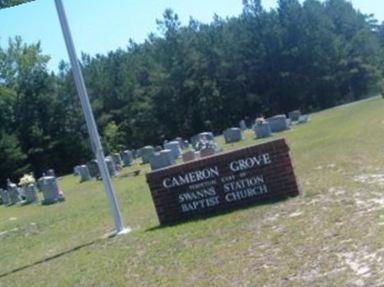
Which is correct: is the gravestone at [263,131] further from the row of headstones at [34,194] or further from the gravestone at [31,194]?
the gravestone at [31,194]

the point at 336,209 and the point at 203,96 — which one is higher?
the point at 203,96

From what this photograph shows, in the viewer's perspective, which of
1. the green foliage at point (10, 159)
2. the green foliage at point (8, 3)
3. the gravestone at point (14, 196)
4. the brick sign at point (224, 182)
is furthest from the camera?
the green foliage at point (10, 159)

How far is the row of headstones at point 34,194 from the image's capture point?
2534cm

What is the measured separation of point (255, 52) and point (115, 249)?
62950 millimetres

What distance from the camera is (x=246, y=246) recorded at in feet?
27.9

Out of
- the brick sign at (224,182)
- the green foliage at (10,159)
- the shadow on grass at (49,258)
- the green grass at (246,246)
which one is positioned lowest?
the green grass at (246,246)

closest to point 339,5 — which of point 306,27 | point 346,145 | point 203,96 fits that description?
point 306,27

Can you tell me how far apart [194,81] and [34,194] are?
42258 millimetres

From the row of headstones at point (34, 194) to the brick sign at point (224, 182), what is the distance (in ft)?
46.2

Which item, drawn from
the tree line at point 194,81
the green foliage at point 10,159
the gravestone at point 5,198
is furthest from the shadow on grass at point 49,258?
the tree line at point 194,81

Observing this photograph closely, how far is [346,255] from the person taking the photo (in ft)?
22.9

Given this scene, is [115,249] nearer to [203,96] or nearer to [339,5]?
[203,96]

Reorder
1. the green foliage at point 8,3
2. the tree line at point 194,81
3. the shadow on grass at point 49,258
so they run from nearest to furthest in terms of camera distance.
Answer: the green foliage at point 8,3 → the shadow on grass at point 49,258 → the tree line at point 194,81

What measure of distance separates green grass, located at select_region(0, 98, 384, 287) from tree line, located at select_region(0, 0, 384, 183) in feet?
156
